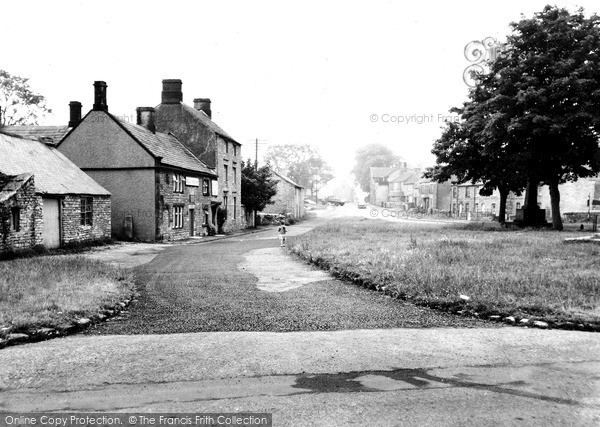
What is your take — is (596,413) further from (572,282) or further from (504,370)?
(572,282)

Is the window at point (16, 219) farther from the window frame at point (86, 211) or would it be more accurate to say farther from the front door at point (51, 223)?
the window frame at point (86, 211)

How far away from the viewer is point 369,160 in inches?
5192

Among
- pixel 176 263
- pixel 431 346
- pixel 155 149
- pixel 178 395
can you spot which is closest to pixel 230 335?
pixel 178 395

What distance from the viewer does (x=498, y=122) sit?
2764cm

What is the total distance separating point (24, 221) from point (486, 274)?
18700 millimetres

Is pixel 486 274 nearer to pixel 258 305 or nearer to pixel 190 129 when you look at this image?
pixel 258 305

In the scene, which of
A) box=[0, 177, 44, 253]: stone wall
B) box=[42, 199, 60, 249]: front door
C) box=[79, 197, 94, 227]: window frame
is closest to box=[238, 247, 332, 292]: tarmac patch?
box=[0, 177, 44, 253]: stone wall

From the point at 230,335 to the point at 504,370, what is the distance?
4.09m

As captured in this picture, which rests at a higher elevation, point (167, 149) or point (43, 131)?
point (43, 131)

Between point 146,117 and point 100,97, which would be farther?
point 146,117

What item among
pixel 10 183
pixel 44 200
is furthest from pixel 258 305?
pixel 44 200

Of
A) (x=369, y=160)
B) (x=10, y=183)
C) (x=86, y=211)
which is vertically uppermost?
(x=369, y=160)

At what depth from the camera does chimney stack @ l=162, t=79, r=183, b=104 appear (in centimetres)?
3616

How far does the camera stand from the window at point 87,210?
24.1 m
